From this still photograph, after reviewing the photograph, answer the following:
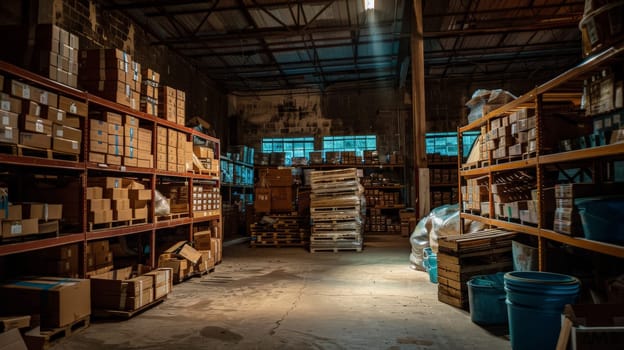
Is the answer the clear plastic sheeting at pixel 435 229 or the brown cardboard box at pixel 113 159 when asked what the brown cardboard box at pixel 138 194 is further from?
the clear plastic sheeting at pixel 435 229

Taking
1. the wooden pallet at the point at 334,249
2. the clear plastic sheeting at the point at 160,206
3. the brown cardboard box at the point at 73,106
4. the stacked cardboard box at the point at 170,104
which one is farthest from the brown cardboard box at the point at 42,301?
the wooden pallet at the point at 334,249

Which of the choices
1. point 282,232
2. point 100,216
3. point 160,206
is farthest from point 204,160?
point 282,232

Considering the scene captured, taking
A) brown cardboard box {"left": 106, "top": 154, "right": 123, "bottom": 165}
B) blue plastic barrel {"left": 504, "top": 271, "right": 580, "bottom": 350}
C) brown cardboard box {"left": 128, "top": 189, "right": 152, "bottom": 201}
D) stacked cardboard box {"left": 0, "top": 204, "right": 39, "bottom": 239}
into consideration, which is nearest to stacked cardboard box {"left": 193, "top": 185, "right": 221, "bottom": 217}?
brown cardboard box {"left": 128, "top": 189, "right": 152, "bottom": 201}

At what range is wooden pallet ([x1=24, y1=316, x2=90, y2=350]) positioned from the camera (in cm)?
372

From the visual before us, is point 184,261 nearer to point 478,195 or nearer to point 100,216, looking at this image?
point 100,216

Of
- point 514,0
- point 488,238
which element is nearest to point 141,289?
point 488,238

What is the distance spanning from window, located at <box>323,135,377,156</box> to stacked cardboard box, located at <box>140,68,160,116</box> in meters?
11.1

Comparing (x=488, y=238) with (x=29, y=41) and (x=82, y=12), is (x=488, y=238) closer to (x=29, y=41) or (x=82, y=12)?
(x=29, y=41)

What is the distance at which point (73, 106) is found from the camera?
15.8ft

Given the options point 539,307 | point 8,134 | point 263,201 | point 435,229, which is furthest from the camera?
point 263,201

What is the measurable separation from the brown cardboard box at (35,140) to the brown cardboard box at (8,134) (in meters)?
0.07

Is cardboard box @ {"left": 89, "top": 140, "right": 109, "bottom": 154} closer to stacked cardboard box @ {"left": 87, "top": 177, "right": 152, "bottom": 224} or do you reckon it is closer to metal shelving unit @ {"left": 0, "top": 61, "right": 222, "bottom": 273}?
metal shelving unit @ {"left": 0, "top": 61, "right": 222, "bottom": 273}

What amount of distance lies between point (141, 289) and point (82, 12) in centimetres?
716

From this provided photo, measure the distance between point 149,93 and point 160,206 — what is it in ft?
6.70
